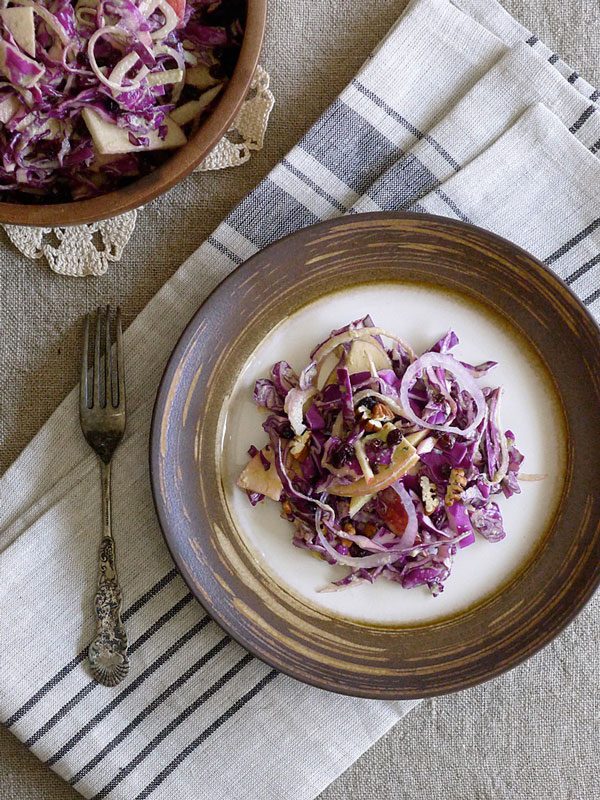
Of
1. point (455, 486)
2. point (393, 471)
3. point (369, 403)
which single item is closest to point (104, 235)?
point (369, 403)

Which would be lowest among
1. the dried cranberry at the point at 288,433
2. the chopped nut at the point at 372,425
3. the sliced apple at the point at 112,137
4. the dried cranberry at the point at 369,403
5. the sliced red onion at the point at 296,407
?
the dried cranberry at the point at 288,433

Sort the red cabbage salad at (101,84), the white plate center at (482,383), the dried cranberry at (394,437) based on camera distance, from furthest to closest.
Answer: the white plate center at (482,383) < the dried cranberry at (394,437) < the red cabbage salad at (101,84)

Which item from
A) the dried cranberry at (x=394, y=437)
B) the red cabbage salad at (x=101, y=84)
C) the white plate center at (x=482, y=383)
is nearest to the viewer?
the red cabbage salad at (x=101, y=84)

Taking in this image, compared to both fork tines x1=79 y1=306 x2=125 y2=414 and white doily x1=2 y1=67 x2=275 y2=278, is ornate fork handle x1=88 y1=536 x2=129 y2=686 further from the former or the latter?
white doily x1=2 y1=67 x2=275 y2=278

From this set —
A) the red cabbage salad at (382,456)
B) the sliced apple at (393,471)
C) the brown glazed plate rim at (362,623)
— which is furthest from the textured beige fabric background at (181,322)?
the sliced apple at (393,471)

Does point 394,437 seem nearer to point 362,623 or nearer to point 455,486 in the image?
point 455,486

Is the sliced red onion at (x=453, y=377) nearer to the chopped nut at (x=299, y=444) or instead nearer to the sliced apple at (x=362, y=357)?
the sliced apple at (x=362, y=357)

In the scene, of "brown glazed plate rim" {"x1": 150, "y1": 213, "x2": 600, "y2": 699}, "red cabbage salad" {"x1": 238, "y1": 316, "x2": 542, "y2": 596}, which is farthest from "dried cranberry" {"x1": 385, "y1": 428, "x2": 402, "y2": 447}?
"brown glazed plate rim" {"x1": 150, "y1": 213, "x2": 600, "y2": 699}
